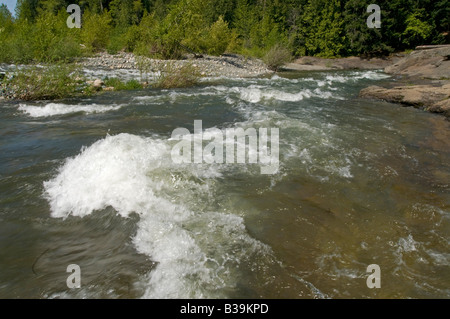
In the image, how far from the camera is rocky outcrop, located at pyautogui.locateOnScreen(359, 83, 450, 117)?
10.2 m

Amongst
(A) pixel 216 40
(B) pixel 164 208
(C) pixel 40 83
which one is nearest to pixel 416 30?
(A) pixel 216 40

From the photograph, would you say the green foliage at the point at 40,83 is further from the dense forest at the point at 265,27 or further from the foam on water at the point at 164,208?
the dense forest at the point at 265,27

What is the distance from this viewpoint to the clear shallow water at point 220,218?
2.68 m

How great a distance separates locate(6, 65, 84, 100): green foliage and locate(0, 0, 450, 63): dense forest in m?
9.90

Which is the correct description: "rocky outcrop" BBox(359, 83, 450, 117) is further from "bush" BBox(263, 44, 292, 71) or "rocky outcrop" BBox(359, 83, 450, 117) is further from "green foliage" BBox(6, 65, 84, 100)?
"bush" BBox(263, 44, 292, 71)

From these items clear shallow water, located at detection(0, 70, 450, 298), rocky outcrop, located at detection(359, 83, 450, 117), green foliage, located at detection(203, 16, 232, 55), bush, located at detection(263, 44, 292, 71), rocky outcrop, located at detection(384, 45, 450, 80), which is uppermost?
green foliage, located at detection(203, 16, 232, 55)

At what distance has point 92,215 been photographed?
377cm

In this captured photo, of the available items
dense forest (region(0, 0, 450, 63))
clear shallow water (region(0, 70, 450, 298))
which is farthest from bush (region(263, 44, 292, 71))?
clear shallow water (region(0, 70, 450, 298))

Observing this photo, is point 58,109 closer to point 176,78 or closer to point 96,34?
point 176,78

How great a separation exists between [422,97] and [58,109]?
13806 millimetres

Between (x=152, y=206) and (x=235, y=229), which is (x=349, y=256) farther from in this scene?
(x=152, y=206)

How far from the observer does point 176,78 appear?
1391 cm
